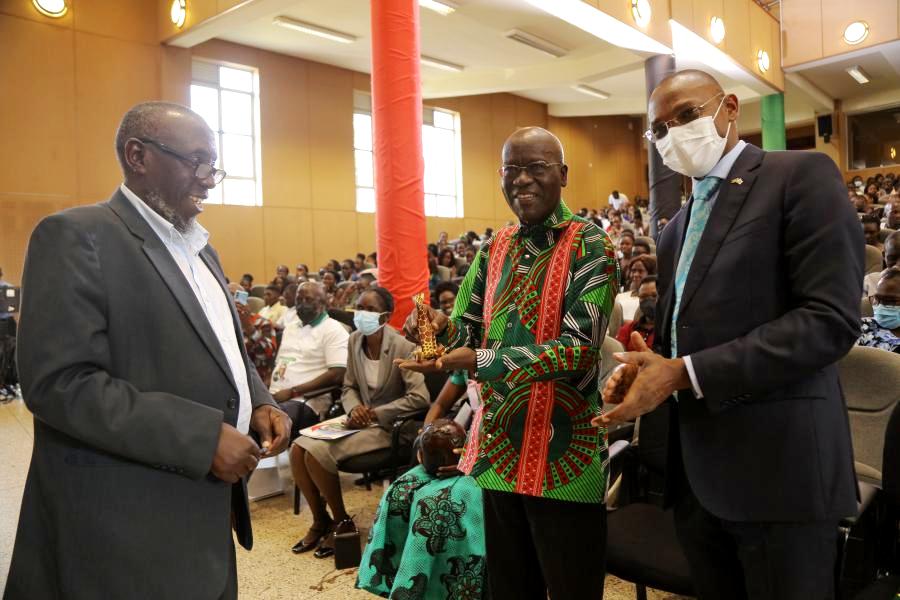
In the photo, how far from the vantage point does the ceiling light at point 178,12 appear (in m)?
10.6

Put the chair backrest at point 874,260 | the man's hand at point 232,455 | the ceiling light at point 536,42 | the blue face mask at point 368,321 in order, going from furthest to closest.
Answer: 1. the ceiling light at point 536,42
2. the chair backrest at point 874,260
3. the blue face mask at point 368,321
4. the man's hand at point 232,455

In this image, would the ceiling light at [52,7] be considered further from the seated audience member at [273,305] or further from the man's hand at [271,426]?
the man's hand at [271,426]

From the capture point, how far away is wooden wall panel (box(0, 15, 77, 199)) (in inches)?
409

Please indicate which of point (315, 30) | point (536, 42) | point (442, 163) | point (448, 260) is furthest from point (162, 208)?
point (442, 163)

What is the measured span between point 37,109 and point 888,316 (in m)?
11.9

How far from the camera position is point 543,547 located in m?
1.63

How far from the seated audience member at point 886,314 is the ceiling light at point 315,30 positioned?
10.6 m

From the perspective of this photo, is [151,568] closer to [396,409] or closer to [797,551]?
[797,551]

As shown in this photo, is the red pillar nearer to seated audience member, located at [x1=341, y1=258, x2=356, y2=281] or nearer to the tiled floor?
the tiled floor

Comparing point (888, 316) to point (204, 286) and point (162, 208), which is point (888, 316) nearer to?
point (204, 286)

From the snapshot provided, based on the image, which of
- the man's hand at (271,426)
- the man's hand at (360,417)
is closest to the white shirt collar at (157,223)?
the man's hand at (271,426)

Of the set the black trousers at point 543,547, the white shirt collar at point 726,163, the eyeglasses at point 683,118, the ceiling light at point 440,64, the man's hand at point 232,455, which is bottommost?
the black trousers at point 543,547

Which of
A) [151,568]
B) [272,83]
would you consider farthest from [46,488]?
[272,83]

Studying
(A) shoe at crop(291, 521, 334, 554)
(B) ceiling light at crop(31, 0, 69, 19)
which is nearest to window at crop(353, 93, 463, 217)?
(B) ceiling light at crop(31, 0, 69, 19)
